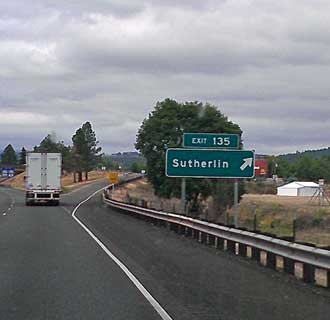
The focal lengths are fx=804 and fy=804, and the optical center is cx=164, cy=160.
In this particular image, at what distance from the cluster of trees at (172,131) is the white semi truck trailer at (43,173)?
7946 millimetres

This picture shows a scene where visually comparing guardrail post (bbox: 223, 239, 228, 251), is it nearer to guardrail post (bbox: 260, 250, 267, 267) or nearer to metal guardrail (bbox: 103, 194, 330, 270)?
metal guardrail (bbox: 103, 194, 330, 270)

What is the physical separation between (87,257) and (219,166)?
10.7 m

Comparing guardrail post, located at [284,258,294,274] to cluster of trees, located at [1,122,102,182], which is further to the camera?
cluster of trees, located at [1,122,102,182]

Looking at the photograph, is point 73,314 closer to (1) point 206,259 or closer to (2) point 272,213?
(1) point 206,259

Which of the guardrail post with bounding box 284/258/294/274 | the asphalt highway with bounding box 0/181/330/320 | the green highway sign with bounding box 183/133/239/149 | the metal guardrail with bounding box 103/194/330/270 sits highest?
the green highway sign with bounding box 183/133/239/149

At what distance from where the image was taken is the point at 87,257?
20219 millimetres

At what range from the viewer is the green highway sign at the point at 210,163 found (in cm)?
2931

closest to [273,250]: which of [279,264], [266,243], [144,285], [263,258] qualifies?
[266,243]

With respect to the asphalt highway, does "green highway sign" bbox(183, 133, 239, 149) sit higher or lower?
higher

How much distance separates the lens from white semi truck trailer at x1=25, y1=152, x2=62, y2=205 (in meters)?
64.4

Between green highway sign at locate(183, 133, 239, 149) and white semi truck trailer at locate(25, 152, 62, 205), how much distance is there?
33.7m

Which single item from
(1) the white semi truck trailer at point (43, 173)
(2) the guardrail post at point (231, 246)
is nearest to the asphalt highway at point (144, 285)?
(2) the guardrail post at point (231, 246)

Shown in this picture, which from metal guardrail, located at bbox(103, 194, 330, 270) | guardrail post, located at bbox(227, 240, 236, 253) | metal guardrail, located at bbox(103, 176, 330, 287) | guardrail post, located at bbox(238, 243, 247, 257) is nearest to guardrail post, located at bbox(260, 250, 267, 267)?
metal guardrail, located at bbox(103, 176, 330, 287)

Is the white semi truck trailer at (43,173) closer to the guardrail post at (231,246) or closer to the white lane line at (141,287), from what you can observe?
the white lane line at (141,287)
